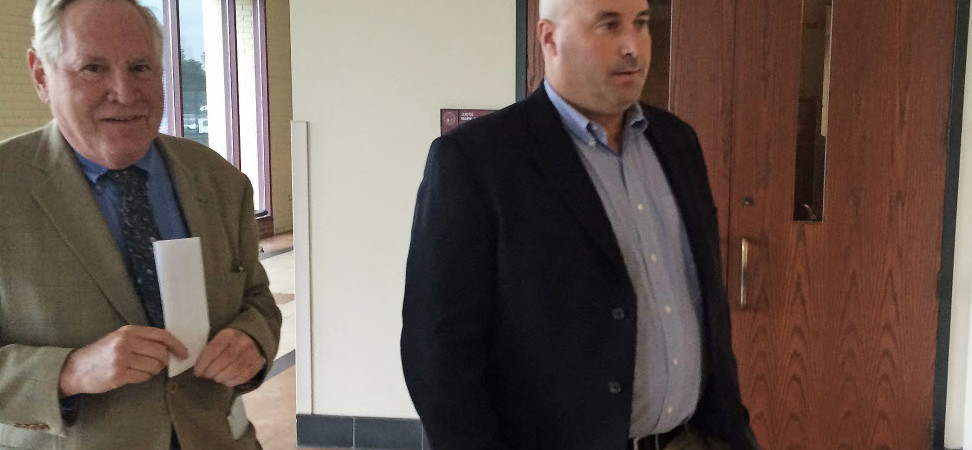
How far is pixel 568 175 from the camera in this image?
1477 millimetres

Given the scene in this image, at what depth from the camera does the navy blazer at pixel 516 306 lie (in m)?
1.42

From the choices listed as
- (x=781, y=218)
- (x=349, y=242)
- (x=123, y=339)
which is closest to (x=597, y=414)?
(x=123, y=339)

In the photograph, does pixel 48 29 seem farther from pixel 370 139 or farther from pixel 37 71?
pixel 370 139

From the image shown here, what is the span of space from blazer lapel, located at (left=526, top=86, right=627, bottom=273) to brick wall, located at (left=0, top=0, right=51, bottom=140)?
6.73 meters

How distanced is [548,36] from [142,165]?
79 centimetres

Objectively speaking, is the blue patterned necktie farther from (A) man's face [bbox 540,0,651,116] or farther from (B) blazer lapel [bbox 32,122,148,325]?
(A) man's face [bbox 540,0,651,116]

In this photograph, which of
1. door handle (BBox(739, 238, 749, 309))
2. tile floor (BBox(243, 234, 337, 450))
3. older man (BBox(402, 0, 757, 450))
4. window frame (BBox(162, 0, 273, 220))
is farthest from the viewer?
window frame (BBox(162, 0, 273, 220))

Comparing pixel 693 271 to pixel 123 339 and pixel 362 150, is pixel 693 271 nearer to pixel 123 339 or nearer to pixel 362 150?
pixel 123 339

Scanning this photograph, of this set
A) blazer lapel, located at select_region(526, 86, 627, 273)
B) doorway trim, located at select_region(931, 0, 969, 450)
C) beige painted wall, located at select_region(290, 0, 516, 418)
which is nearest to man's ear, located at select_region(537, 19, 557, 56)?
blazer lapel, located at select_region(526, 86, 627, 273)

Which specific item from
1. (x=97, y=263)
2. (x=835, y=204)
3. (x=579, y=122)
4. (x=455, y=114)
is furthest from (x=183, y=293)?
(x=835, y=204)

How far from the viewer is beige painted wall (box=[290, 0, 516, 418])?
3436 millimetres

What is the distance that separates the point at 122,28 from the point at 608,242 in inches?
35.1

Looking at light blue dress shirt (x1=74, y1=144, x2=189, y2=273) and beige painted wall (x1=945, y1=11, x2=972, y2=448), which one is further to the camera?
beige painted wall (x1=945, y1=11, x2=972, y2=448)

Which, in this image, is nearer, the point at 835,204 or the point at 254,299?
the point at 254,299
